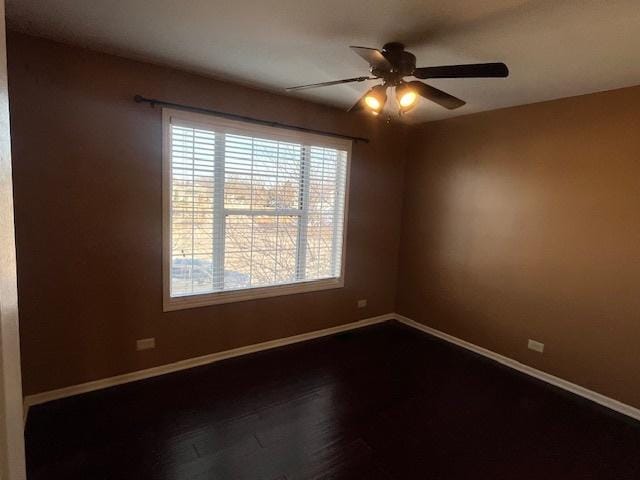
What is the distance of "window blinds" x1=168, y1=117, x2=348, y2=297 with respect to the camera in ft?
9.27

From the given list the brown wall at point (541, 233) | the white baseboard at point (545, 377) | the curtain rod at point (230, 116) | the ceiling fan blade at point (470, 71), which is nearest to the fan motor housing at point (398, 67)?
the ceiling fan blade at point (470, 71)

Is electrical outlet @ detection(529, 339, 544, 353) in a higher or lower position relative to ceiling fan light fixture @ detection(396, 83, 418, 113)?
lower

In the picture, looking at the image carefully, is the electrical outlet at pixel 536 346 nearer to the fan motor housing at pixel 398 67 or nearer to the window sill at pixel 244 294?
the window sill at pixel 244 294

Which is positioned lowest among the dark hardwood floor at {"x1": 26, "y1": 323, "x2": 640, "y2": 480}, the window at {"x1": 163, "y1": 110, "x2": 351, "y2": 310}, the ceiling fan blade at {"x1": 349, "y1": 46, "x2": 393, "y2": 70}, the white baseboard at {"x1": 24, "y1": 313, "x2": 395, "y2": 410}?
the dark hardwood floor at {"x1": 26, "y1": 323, "x2": 640, "y2": 480}

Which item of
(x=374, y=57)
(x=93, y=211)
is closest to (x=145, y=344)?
(x=93, y=211)

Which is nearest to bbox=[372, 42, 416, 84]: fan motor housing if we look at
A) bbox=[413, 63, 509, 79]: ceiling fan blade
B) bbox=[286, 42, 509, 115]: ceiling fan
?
bbox=[286, 42, 509, 115]: ceiling fan

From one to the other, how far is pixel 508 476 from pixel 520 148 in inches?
104

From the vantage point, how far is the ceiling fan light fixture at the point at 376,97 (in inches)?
79.0

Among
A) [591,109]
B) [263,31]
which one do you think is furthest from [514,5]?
[591,109]

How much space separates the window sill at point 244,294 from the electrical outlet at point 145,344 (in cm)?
26

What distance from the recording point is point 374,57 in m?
1.73

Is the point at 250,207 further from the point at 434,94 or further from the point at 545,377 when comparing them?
the point at 545,377

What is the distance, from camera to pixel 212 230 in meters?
2.97

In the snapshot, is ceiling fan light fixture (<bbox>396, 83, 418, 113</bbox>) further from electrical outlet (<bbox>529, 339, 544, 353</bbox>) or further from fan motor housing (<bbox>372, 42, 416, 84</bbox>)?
electrical outlet (<bbox>529, 339, 544, 353</bbox>)
